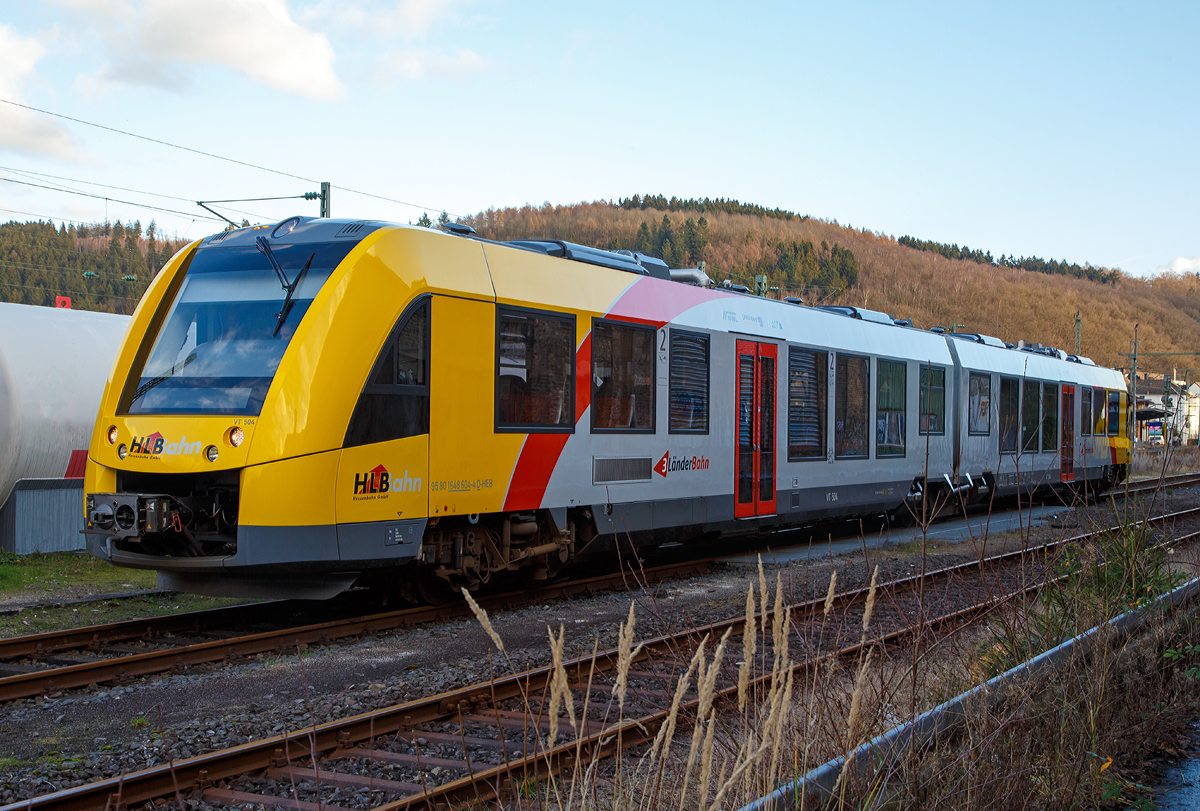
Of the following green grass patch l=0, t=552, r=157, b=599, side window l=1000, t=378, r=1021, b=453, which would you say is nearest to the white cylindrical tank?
green grass patch l=0, t=552, r=157, b=599

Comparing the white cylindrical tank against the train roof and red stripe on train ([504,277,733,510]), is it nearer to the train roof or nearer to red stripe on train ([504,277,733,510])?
the train roof

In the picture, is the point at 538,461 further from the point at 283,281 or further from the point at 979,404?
the point at 979,404

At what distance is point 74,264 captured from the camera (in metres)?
54.6

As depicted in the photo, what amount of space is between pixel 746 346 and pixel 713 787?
8.07 meters

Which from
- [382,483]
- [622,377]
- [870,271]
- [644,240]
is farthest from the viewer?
[870,271]

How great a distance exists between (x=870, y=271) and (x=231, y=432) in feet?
436

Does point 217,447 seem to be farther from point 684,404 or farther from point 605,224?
point 605,224

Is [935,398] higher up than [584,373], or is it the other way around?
[584,373]

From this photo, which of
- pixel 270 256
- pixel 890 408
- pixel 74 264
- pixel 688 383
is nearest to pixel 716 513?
pixel 688 383

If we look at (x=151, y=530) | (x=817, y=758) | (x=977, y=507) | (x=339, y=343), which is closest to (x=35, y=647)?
(x=151, y=530)

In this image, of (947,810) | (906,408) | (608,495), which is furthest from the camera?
(906,408)

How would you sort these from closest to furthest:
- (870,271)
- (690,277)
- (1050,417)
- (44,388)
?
(690,277) → (44,388) → (1050,417) → (870,271)

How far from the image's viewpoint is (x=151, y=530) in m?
7.09

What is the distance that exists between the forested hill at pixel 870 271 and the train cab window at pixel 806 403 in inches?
3369
